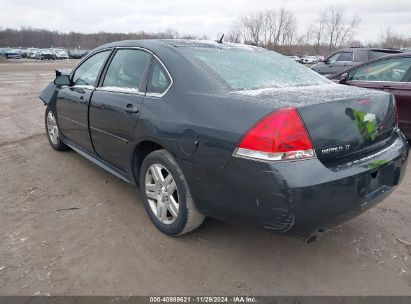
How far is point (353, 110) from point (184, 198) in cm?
133

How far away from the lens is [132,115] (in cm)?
310

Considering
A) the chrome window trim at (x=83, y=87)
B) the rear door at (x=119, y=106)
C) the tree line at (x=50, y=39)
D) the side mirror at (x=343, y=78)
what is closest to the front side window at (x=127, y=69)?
the rear door at (x=119, y=106)

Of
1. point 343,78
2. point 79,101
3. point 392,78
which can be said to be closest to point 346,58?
point 343,78

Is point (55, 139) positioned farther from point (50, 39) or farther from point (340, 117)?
point (50, 39)

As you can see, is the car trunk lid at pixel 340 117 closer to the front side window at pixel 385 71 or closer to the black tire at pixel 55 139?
the front side window at pixel 385 71

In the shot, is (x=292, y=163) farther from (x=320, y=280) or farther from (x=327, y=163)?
(x=320, y=280)

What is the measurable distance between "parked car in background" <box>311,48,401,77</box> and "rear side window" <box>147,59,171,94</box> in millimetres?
9620

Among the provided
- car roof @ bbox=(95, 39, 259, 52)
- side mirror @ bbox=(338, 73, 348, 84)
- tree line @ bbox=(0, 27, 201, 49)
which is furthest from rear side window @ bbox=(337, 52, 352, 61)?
tree line @ bbox=(0, 27, 201, 49)

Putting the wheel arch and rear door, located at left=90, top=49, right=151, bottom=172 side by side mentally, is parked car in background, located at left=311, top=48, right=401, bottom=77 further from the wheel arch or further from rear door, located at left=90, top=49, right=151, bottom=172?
the wheel arch

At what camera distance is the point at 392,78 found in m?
5.53

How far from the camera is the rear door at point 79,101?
3.95 meters

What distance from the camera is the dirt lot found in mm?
2457

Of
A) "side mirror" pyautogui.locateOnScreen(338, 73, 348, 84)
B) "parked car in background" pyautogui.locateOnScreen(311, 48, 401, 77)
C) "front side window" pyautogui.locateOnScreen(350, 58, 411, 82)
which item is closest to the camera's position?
"front side window" pyautogui.locateOnScreen(350, 58, 411, 82)

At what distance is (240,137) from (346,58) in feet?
38.5
